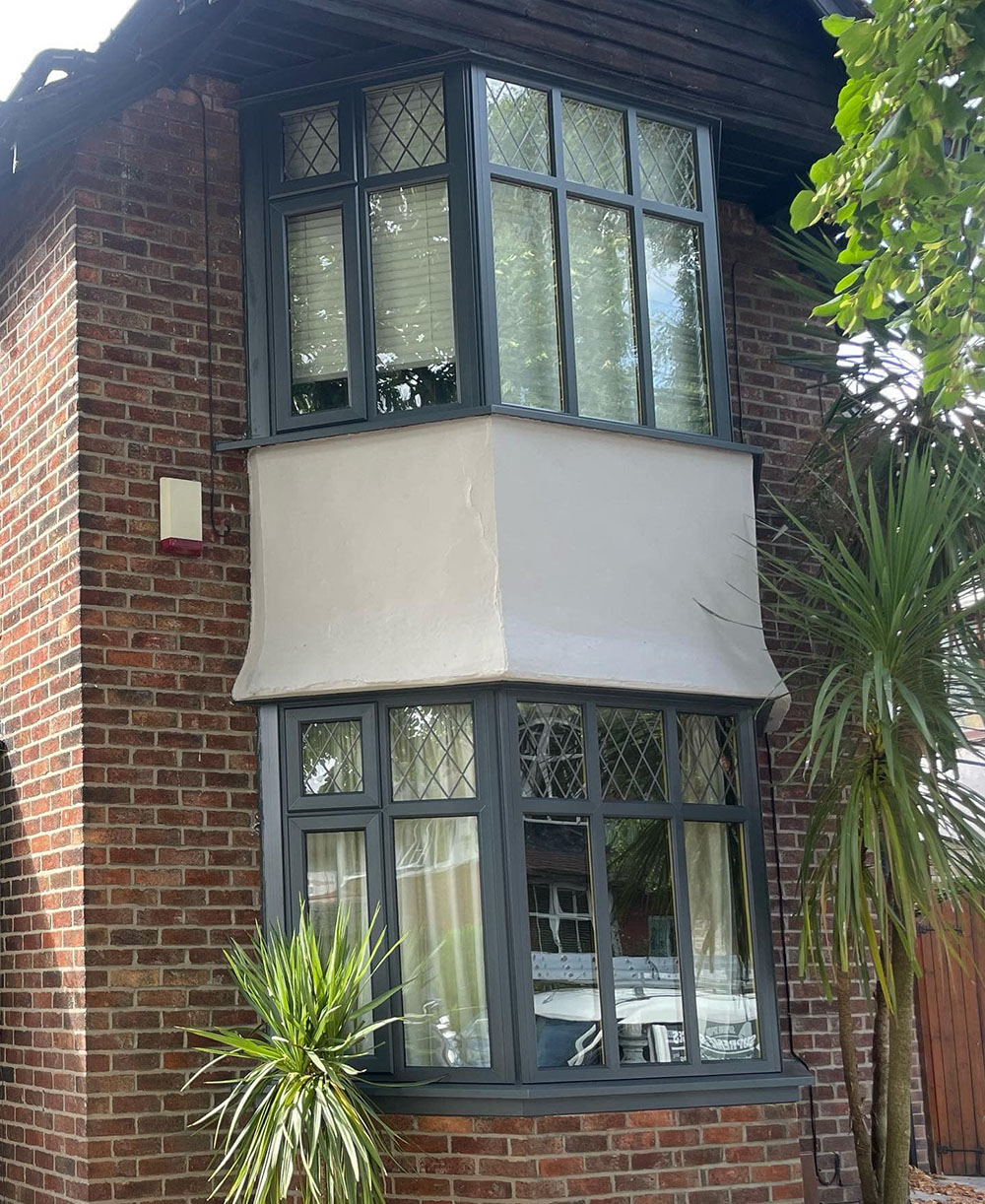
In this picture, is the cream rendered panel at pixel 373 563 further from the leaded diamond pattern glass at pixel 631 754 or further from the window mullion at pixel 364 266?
the leaded diamond pattern glass at pixel 631 754

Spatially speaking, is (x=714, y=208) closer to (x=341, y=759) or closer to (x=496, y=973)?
(x=341, y=759)

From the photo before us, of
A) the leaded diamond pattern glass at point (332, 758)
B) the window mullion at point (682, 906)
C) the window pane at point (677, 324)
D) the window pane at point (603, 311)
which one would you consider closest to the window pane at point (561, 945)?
the window mullion at point (682, 906)

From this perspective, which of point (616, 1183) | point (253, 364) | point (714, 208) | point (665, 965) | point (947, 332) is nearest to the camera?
point (947, 332)

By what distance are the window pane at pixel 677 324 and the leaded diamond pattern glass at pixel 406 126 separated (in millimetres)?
996

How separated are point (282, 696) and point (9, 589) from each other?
1.46 m

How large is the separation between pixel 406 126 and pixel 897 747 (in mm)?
3205

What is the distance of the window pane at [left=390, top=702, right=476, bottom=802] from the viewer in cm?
584

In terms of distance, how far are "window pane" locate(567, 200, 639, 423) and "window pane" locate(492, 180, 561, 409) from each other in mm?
117

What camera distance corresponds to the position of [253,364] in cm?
639

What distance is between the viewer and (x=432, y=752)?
589 cm

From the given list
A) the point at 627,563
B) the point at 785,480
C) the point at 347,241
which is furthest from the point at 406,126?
the point at 785,480

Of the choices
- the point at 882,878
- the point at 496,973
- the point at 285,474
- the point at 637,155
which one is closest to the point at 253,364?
the point at 285,474

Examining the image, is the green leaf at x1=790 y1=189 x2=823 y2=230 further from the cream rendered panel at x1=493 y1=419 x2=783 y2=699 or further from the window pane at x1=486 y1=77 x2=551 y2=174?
the window pane at x1=486 y1=77 x2=551 y2=174

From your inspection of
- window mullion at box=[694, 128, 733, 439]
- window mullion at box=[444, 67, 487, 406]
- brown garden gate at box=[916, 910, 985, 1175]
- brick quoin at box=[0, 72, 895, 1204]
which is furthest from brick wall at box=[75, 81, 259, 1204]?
brown garden gate at box=[916, 910, 985, 1175]
